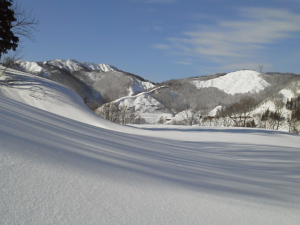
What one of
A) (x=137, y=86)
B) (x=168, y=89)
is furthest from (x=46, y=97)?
(x=137, y=86)

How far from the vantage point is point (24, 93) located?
495 inches

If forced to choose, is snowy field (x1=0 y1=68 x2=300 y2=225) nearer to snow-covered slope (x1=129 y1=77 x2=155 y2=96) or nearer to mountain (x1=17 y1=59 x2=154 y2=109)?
mountain (x1=17 y1=59 x2=154 y2=109)

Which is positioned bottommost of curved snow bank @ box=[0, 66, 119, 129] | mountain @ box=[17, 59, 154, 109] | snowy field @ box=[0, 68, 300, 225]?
snowy field @ box=[0, 68, 300, 225]

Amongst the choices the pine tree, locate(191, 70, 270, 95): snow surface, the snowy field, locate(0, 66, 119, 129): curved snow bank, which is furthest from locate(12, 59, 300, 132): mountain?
the snowy field

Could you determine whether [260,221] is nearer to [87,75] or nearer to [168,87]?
[168,87]

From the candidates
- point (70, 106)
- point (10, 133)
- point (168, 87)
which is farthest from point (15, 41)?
point (168, 87)

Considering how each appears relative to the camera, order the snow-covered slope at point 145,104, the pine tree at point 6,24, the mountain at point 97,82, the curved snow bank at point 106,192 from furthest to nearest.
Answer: the snow-covered slope at point 145,104 < the mountain at point 97,82 < the pine tree at point 6,24 < the curved snow bank at point 106,192

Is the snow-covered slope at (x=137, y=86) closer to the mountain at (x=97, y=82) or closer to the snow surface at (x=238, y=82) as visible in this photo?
the mountain at (x=97, y=82)

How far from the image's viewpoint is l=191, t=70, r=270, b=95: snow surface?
7612 centimetres

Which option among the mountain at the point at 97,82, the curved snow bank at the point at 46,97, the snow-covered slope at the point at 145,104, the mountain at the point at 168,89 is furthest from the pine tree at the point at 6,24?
the snow-covered slope at the point at 145,104

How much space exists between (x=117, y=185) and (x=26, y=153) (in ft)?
2.72

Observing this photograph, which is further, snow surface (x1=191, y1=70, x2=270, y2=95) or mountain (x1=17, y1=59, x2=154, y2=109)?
snow surface (x1=191, y1=70, x2=270, y2=95)

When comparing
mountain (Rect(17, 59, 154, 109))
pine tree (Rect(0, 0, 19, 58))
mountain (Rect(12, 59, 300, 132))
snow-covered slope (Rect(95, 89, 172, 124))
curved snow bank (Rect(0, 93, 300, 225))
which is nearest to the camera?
curved snow bank (Rect(0, 93, 300, 225))

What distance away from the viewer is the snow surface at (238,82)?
7612 centimetres
